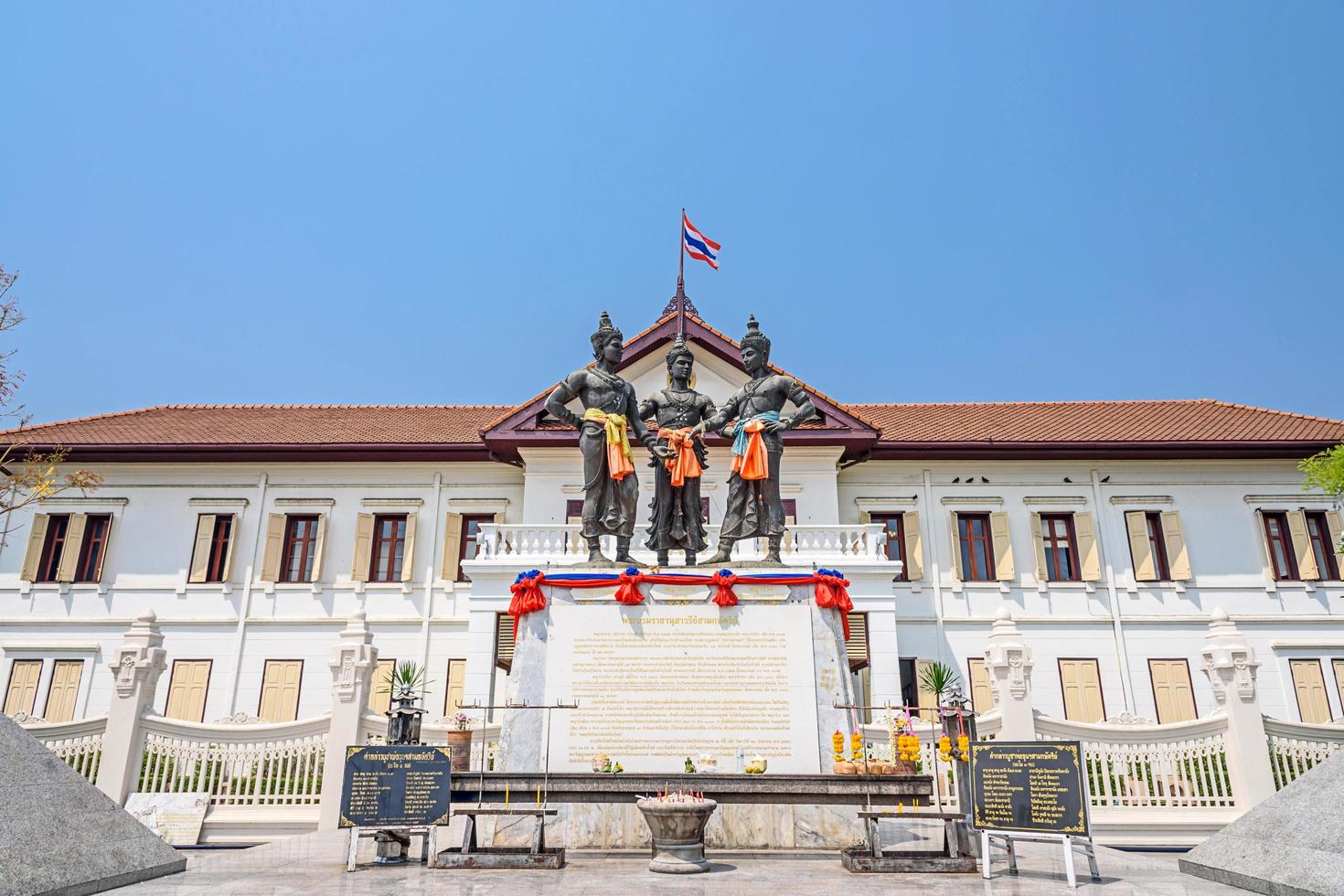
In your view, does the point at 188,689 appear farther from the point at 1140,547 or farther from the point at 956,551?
the point at 1140,547

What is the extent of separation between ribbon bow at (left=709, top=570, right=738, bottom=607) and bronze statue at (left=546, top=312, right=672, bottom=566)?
120 centimetres

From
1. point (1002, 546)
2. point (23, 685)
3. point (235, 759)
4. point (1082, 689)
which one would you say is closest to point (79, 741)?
point (235, 759)

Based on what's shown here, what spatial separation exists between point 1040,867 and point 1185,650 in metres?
15.0

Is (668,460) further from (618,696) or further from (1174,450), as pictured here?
(1174,450)

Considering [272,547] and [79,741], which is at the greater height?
[272,547]

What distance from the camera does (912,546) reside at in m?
19.9

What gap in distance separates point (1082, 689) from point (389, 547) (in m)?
16.3

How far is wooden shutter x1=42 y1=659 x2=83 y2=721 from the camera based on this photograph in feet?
60.8

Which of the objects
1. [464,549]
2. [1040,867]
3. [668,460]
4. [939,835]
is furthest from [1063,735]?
[464,549]

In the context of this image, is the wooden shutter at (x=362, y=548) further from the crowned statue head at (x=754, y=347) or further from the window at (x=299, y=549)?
the crowned statue head at (x=754, y=347)

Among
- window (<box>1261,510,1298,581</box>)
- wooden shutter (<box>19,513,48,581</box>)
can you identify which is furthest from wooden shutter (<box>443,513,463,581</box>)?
window (<box>1261,510,1298,581</box>)

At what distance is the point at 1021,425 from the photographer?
2191 cm


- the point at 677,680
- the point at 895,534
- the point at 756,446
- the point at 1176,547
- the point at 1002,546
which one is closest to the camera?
the point at 677,680

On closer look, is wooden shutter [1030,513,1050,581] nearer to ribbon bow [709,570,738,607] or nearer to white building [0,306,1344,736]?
white building [0,306,1344,736]
